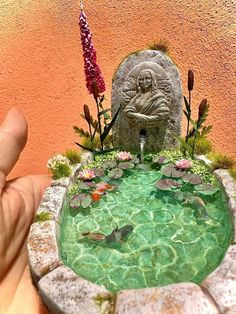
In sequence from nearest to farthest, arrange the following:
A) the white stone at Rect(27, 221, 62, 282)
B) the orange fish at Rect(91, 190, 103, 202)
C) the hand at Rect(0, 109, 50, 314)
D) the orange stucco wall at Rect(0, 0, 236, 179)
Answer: the white stone at Rect(27, 221, 62, 282), the hand at Rect(0, 109, 50, 314), the orange fish at Rect(91, 190, 103, 202), the orange stucco wall at Rect(0, 0, 236, 179)

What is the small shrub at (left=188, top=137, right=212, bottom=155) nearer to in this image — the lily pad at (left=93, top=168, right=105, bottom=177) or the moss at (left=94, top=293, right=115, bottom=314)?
the lily pad at (left=93, top=168, right=105, bottom=177)

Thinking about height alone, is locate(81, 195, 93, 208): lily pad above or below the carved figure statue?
below

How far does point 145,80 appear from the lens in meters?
4.77

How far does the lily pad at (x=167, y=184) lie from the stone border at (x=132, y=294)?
1.19 m

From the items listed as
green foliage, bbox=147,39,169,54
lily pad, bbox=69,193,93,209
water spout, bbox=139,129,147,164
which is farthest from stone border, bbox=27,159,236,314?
green foliage, bbox=147,39,169,54

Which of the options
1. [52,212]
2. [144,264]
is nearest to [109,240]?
[144,264]

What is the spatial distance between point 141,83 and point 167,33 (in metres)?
3.56

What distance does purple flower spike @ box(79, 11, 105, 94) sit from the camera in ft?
14.2

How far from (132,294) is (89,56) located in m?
2.93

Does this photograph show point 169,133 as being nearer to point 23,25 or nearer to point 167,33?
point 167,33

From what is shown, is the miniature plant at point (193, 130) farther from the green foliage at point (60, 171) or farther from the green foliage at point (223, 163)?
the green foliage at point (60, 171)

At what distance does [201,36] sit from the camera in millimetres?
7559

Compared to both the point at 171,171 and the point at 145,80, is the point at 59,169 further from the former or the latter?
the point at 145,80

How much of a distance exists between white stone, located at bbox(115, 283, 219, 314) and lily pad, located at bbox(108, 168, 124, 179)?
1962 millimetres
